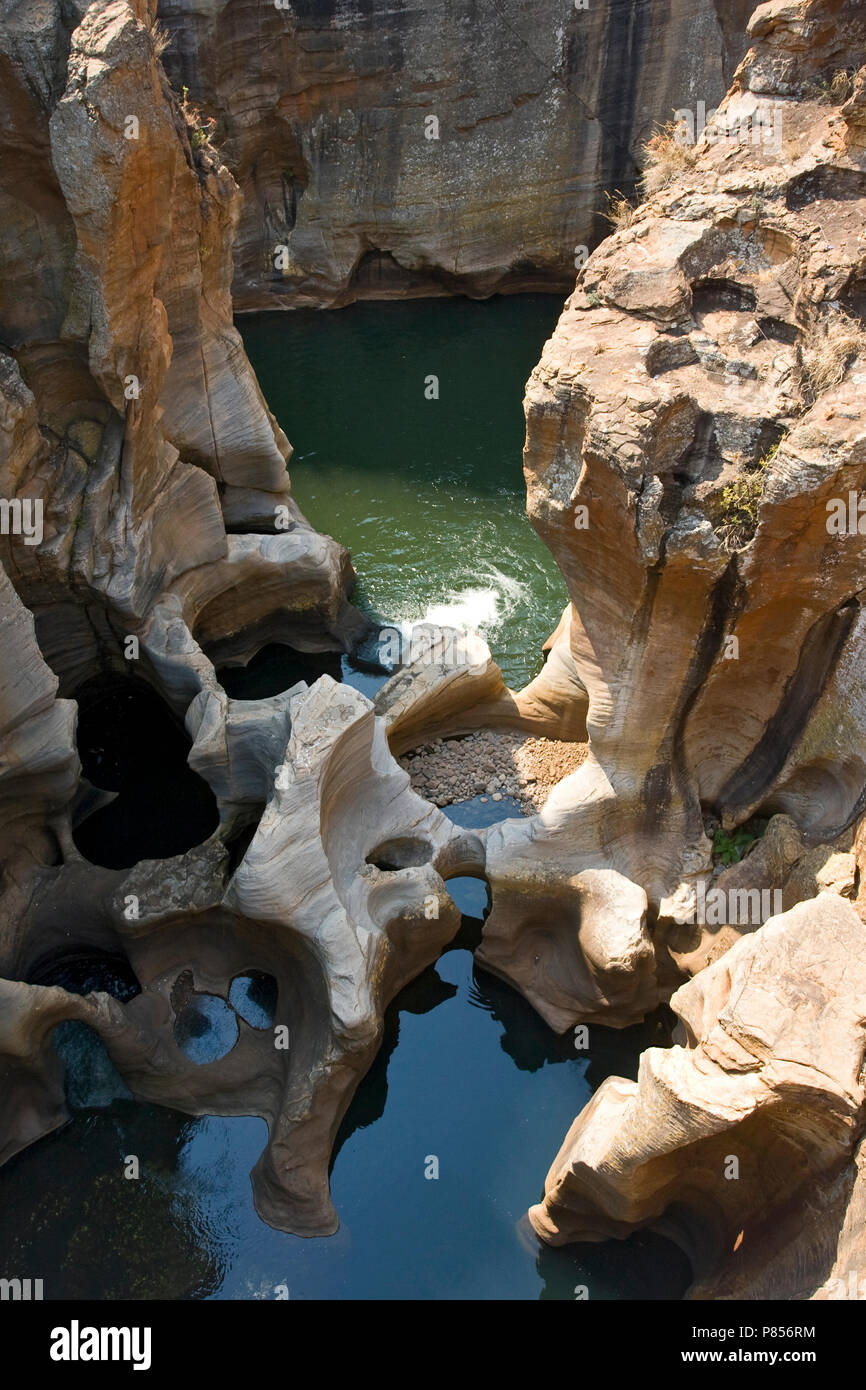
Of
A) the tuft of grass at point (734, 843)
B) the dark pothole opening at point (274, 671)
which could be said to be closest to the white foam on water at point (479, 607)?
the dark pothole opening at point (274, 671)

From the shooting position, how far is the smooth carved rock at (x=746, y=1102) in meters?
5.45

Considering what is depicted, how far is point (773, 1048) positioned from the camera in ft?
18.0

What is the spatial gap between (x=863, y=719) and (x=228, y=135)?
1487 cm

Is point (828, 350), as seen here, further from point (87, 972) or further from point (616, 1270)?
point (87, 972)

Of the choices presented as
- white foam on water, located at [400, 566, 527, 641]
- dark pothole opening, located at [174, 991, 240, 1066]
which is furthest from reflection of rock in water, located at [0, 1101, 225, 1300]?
white foam on water, located at [400, 566, 527, 641]

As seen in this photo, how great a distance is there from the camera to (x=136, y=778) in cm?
1034

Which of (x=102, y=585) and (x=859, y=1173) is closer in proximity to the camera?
(x=859, y=1173)

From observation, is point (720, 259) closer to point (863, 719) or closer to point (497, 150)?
point (863, 719)

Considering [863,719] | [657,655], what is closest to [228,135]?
[657,655]

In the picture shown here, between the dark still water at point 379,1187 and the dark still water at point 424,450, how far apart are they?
13.7ft

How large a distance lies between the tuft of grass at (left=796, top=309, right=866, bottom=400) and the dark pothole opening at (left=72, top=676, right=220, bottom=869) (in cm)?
604

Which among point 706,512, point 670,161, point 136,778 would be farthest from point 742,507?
point 136,778

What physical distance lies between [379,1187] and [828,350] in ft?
21.2
